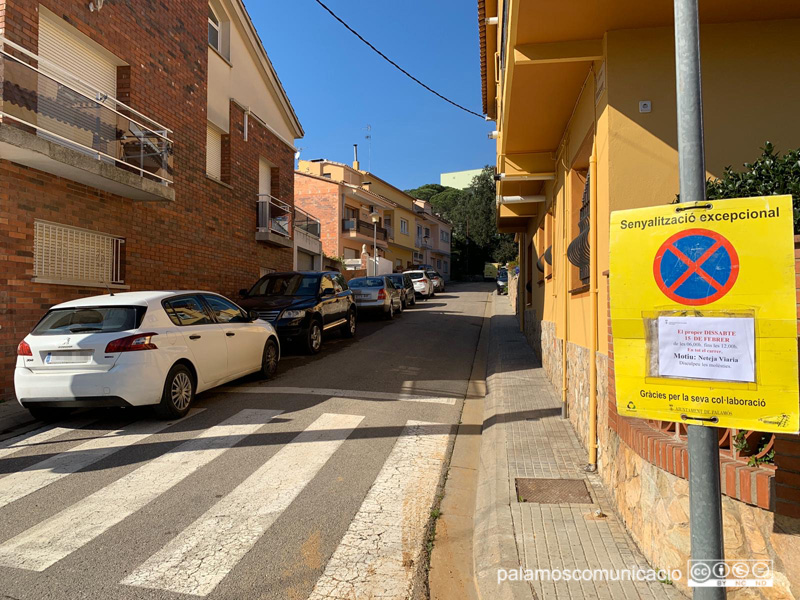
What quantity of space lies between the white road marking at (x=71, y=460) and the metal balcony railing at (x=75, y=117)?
4.35m

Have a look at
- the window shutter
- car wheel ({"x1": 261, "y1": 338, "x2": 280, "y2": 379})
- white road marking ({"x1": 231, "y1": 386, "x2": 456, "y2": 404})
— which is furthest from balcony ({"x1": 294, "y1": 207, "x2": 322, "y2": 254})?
white road marking ({"x1": 231, "y1": 386, "x2": 456, "y2": 404})

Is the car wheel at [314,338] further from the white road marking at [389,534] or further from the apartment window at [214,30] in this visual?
the apartment window at [214,30]

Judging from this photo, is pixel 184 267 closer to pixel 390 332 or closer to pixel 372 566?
pixel 390 332

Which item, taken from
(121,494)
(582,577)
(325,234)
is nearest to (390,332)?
(121,494)

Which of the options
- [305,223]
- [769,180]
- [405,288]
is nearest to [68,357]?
[769,180]

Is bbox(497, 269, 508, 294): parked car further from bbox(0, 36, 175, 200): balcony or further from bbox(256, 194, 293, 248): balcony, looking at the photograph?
bbox(0, 36, 175, 200): balcony

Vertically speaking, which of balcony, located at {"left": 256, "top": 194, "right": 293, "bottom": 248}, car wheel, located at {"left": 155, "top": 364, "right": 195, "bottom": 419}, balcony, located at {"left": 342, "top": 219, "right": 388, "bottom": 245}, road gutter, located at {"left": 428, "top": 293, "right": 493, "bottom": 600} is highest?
balcony, located at {"left": 342, "top": 219, "right": 388, "bottom": 245}

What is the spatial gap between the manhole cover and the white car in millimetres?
4192

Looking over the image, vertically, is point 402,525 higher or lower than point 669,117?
lower

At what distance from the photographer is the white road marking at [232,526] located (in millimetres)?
3066

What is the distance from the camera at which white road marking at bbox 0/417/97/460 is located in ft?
17.7

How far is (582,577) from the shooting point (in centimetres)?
293

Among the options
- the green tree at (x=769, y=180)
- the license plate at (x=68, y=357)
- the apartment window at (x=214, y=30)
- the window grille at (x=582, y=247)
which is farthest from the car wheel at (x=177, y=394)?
the apartment window at (x=214, y=30)

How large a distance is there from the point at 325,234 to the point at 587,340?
98.3ft
